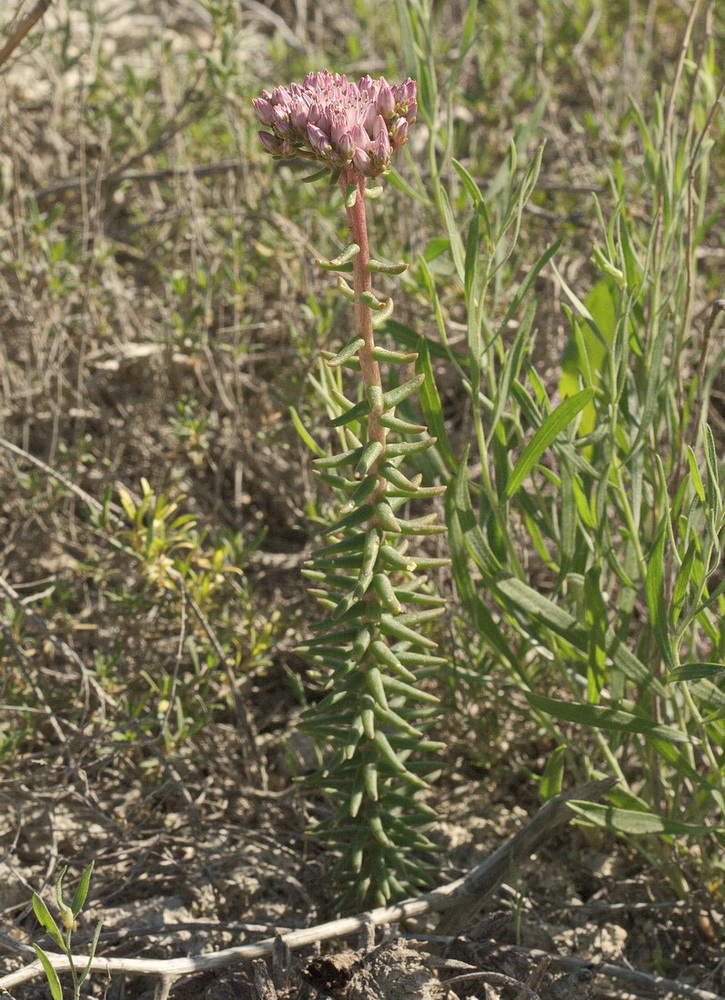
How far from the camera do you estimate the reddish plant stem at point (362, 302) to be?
1.38 metres

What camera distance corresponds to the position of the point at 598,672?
1.77m

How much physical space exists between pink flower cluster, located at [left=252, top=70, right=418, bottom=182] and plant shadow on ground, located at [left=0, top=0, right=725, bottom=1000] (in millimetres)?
455

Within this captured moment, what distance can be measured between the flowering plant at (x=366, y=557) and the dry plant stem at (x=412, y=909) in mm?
73

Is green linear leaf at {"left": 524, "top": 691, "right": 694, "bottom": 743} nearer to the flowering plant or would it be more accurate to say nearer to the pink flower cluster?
the flowering plant

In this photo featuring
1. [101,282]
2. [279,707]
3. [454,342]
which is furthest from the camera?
[101,282]

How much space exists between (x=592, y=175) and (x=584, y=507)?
5.65ft

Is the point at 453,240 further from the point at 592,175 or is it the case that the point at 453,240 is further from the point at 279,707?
the point at 592,175

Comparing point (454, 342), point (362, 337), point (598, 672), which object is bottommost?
point (598, 672)

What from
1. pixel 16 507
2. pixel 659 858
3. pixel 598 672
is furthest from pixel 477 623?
pixel 16 507

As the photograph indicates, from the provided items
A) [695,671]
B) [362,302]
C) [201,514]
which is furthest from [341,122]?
[201,514]

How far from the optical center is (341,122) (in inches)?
50.7

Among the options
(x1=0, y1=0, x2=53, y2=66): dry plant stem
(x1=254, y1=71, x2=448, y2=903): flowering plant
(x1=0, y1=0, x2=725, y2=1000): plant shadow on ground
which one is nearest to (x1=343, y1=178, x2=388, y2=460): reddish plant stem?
(x1=254, y1=71, x2=448, y2=903): flowering plant

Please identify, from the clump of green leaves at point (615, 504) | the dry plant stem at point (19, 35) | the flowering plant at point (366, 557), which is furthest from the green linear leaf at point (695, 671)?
the dry plant stem at point (19, 35)

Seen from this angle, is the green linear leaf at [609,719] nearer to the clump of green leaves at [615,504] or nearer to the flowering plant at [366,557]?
the clump of green leaves at [615,504]
